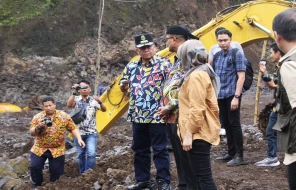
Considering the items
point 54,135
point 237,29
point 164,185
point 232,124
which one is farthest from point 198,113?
point 237,29

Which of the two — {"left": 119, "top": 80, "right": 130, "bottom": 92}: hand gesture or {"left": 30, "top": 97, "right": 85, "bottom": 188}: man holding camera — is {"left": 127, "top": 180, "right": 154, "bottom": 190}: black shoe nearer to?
{"left": 119, "top": 80, "right": 130, "bottom": 92}: hand gesture

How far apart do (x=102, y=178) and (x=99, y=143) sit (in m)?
4.00

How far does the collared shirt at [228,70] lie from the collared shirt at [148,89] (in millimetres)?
1267

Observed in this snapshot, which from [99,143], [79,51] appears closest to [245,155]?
[99,143]

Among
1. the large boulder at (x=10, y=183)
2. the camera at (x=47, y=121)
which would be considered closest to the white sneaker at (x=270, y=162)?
the camera at (x=47, y=121)

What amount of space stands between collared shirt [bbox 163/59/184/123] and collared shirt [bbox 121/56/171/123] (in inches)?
23.4

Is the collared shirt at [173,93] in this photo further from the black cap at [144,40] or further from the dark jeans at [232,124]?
the dark jeans at [232,124]

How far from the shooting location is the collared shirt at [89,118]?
7172 mm

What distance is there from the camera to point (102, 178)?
645cm

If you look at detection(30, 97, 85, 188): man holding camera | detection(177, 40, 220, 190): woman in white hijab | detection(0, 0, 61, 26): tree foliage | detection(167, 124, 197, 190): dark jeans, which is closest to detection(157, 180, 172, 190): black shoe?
detection(167, 124, 197, 190): dark jeans

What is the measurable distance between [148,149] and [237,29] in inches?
160

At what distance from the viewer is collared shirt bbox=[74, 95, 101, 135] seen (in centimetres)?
717

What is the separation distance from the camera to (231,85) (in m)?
6.43

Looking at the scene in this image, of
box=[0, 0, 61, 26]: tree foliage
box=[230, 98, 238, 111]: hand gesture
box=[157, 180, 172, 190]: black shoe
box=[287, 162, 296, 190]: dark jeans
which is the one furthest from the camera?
box=[0, 0, 61, 26]: tree foliage
